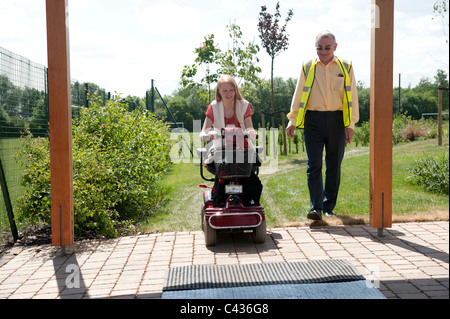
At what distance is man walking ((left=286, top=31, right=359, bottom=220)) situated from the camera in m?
4.63

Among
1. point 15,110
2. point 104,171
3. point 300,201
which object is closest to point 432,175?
point 300,201

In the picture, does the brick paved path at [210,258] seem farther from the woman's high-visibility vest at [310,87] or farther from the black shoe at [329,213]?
the woman's high-visibility vest at [310,87]

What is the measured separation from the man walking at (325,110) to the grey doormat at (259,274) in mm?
1342

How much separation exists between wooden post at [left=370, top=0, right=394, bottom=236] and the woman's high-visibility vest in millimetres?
588

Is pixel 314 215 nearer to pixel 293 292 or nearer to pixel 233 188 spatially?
pixel 233 188

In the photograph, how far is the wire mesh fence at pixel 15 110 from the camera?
469 centimetres

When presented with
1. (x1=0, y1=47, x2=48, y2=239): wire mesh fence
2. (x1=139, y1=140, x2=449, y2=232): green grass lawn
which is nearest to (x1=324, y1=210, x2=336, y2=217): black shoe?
(x1=139, y1=140, x2=449, y2=232): green grass lawn

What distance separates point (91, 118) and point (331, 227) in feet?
11.3

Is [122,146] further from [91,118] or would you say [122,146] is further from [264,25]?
[264,25]

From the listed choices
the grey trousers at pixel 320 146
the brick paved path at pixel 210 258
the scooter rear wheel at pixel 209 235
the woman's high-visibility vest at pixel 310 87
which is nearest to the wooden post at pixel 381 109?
the brick paved path at pixel 210 258

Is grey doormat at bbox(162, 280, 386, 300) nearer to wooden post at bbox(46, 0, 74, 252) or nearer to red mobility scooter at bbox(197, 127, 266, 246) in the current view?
red mobility scooter at bbox(197, 127, 266, 246)

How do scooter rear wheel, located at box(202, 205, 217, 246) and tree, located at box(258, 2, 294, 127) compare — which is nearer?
scooter rear wheel, located at box(202, 205, 217, 246)
